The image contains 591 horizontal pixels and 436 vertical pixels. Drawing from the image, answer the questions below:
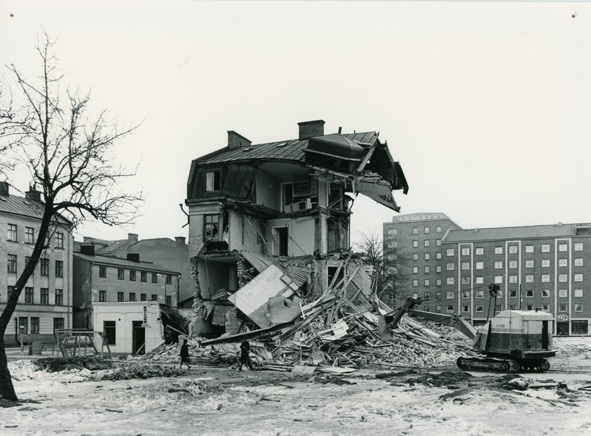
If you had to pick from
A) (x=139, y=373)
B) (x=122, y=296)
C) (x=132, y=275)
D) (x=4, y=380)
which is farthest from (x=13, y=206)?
(x=4, y=380)

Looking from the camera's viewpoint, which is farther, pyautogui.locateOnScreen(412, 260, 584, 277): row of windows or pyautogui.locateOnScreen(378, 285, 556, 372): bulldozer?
pyautogui.locateOnScreen(412, 260, 584, 277): row of windows

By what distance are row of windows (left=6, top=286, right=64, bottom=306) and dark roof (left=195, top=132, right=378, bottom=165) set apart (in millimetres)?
25331

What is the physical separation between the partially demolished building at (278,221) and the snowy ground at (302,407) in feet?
46.5

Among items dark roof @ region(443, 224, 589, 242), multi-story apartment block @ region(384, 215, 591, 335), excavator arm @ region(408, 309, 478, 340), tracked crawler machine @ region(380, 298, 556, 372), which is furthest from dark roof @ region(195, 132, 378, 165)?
dark roof @ region(443, 224, 589, 242)

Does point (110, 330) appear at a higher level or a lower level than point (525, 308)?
higher

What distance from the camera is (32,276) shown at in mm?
59844

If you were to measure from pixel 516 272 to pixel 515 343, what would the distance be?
81.7m

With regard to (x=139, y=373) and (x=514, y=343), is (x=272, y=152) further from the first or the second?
(x=514, y=343)

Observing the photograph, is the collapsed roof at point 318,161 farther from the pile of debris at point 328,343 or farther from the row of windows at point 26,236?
the row of windows at point 26,236

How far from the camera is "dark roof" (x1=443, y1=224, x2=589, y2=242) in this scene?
10356 centimetres

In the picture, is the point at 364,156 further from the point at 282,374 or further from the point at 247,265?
the point at 282,374

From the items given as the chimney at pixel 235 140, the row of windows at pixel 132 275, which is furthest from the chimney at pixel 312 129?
the row of windows at pixel 132 275

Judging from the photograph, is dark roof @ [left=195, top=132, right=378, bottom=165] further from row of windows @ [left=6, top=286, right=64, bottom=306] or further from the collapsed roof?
row of windows @ [left=6, top=286, right=64, bottom=306]

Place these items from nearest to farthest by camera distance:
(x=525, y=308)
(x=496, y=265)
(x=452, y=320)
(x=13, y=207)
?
1. (x=452, y=320)
2. (x=13, y=207)
3. (x=525, y=308)
4. (x=496, y=265)
